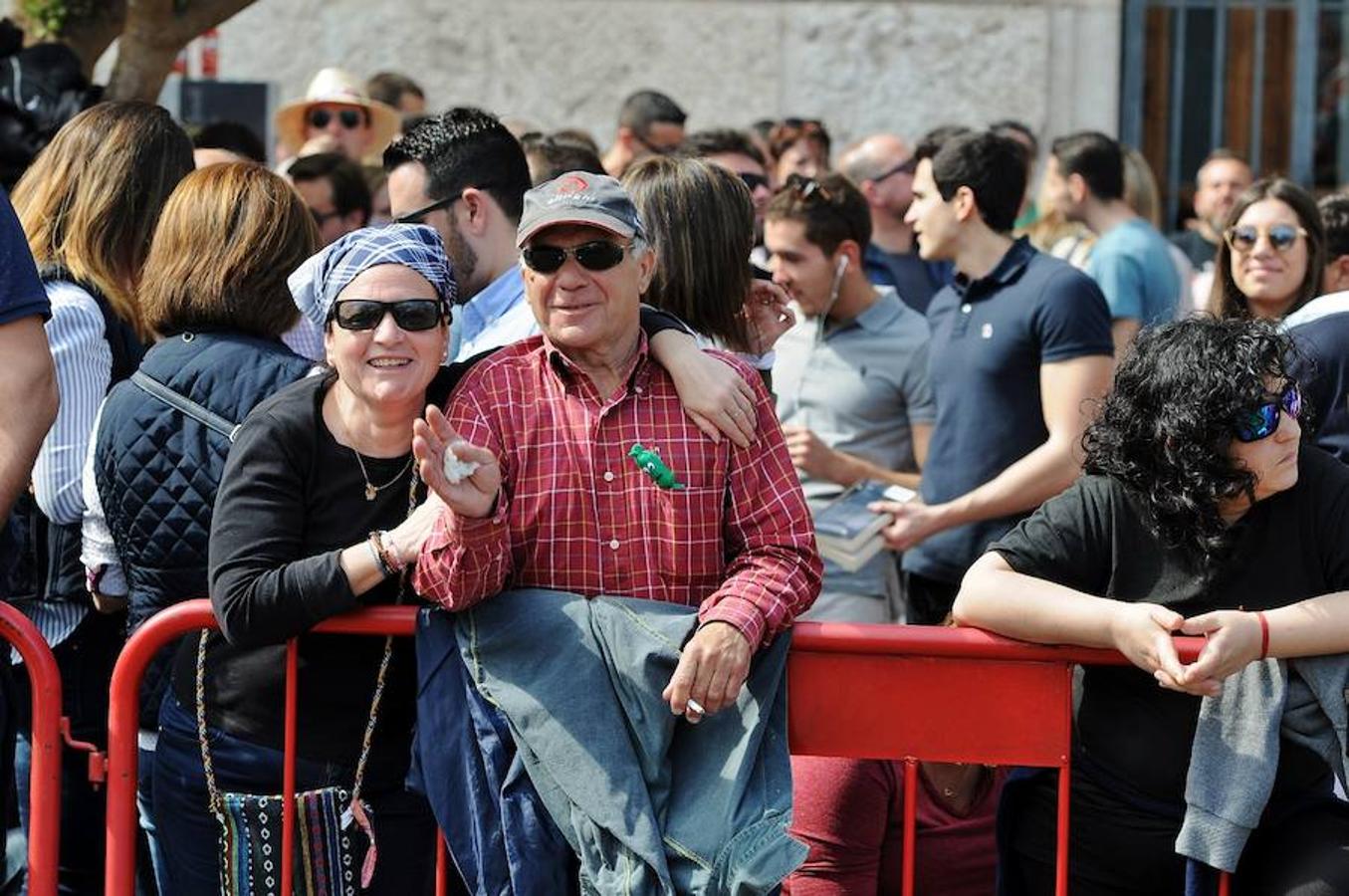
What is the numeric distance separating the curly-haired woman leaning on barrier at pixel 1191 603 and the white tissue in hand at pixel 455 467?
0.97 metres

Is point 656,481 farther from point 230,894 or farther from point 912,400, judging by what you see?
point 912,400

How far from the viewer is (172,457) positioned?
12.2 ft

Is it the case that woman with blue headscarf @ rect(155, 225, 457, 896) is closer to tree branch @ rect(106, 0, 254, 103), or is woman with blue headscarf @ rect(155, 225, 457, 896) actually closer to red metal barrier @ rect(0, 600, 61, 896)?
red metal barrier @ rect(0, 600, 61, 896)

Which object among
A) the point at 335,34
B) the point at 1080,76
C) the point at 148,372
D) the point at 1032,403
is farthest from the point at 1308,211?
the point at 335,34

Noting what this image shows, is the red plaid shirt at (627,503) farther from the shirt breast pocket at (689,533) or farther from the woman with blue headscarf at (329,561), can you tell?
the woman with blue headscarf at (329,561)

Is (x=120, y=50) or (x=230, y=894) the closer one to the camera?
(x=230, y=894)

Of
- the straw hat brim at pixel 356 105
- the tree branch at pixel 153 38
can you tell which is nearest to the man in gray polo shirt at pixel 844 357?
the tree branch at pixel 153 38

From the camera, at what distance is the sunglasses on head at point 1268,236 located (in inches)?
218

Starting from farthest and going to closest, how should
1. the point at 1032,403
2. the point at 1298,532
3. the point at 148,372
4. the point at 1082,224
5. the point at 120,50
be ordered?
the point at 1082,224, the point at 120,50, the point at 1032,403, the point at 148,372, the point at 1298,532

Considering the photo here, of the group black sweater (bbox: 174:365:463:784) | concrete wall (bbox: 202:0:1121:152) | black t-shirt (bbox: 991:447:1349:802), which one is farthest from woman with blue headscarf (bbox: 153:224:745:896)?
concrete wall (bbox: 202:0:1121:152)

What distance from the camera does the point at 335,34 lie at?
10.5 m

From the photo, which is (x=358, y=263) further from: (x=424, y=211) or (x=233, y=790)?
(x=424, y=211)

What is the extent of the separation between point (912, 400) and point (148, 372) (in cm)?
269

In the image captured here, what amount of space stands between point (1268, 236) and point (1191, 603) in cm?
232
